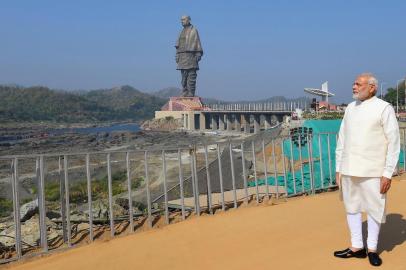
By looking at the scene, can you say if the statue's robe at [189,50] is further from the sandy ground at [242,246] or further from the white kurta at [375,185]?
the white kurta at [375,185]

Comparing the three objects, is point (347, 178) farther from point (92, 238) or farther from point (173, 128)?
point (173, 128)

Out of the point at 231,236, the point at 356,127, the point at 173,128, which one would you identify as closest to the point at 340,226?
the point at 231,236

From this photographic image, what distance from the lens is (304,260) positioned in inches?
167

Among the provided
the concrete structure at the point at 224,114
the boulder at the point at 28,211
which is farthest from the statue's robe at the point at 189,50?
the boulder at the point at 28,211

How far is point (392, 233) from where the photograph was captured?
5.03 metres

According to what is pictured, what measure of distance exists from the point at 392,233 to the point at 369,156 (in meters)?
1.49

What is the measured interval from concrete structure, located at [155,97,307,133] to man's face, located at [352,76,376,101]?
58.5 metres

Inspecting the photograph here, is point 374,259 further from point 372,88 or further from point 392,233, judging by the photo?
point 372,88

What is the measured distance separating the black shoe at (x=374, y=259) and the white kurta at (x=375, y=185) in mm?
300

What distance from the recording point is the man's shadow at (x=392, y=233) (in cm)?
458

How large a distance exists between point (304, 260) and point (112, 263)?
1801 mm

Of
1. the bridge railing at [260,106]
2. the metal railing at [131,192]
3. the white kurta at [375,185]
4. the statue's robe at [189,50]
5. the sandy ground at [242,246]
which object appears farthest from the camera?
the statue's robe at [189,50]

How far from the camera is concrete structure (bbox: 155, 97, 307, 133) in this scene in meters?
66.2

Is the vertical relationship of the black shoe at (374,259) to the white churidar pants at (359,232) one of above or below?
below
